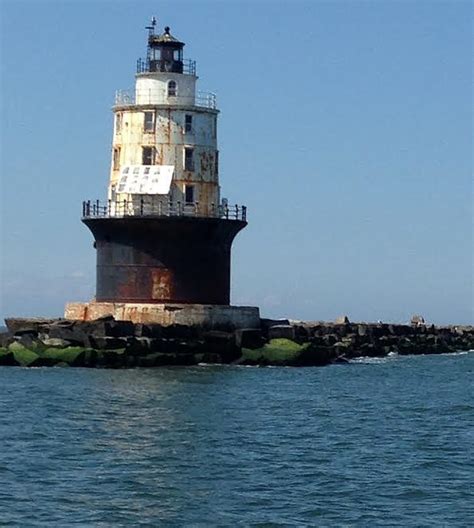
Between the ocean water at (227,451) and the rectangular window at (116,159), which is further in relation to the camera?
the rectangular window at (116,159)

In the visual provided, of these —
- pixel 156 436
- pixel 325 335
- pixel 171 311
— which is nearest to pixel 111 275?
pixel 171 311

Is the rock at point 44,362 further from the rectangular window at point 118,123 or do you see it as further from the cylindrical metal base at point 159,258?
the rectangular window at point 118,123

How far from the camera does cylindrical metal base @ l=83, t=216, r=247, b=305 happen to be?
134ft

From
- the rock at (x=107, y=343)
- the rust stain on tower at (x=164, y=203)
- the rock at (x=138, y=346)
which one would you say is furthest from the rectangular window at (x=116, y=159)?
the rock at (x=107, y=343)

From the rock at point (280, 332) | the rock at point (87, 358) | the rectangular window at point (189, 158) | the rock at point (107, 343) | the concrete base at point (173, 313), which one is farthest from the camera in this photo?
the rock at point (280, 332)

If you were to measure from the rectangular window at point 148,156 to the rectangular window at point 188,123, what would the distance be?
3.89ft

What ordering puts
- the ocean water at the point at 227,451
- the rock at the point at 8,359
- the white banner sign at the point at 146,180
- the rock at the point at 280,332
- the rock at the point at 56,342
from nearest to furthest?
the ocean water at the point at 227,451
the rock at the point at 56,342
the rock at the point at 8,359
the white banner sign at the point at 146,180
the rock at the point at 280,332

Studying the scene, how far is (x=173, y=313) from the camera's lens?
131 ft

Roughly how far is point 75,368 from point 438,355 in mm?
24298

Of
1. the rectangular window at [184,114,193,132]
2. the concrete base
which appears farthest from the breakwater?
the rectangular window at [184,114,193,132]

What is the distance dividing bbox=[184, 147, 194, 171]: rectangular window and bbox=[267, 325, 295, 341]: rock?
5389 mm

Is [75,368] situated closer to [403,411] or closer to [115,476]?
[403,411]

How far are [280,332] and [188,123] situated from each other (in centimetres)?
684

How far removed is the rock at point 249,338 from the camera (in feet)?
131
